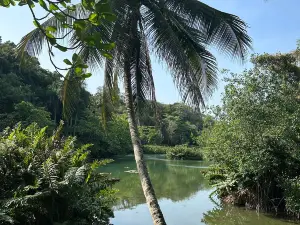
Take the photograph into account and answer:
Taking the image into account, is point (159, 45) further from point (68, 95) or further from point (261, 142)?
point (261, 142)

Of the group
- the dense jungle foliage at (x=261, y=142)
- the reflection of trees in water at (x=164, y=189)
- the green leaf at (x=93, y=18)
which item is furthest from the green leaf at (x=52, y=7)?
the reflection of trees in water at (x=164, y=189)

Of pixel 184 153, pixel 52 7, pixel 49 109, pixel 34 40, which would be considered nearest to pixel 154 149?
pixel 184 153

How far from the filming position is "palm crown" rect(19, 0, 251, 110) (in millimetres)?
6191

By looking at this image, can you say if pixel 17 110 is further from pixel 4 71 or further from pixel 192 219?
pixel 192 219

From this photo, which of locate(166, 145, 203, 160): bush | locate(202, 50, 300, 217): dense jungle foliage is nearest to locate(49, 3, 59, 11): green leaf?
locate(202, 50, 300, 217): dense jungle foliage

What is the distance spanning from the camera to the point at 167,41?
20.5 ft

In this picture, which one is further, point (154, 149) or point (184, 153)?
point (154, 149)

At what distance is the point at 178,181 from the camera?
1770cm

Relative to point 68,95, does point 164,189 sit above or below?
below

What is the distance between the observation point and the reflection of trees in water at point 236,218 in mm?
9164

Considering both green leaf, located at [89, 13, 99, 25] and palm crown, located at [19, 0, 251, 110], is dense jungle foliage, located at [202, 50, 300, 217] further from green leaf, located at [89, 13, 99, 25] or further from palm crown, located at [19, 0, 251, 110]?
green leaf, located at [89, 13, 99, 25]

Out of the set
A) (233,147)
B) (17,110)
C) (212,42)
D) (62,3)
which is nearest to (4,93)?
(17,110)

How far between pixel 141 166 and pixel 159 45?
234cm

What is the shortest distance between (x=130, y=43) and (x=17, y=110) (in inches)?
790
